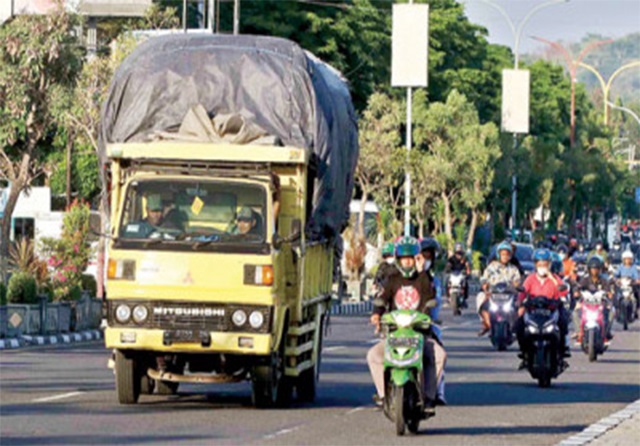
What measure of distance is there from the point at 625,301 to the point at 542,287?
60.8ft

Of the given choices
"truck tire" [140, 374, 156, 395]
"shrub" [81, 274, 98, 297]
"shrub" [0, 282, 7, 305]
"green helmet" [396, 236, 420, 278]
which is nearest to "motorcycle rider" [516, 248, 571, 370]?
"truck tire" [140, 374, 156, 395]

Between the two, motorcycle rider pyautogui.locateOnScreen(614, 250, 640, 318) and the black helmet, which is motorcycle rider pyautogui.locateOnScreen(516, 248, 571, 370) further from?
motorcycle rider pyautogui.locateOnScreen(614, 250, 640, 318)

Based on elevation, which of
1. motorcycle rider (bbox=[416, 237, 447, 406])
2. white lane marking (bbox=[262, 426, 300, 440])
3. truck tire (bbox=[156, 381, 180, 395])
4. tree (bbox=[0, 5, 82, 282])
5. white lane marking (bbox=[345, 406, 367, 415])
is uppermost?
tree (bbox=[0, 5, 82, 282])

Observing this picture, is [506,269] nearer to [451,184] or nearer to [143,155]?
[143,155]

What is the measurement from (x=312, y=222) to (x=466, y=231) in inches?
2899

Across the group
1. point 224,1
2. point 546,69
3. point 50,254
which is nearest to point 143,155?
point 50,254

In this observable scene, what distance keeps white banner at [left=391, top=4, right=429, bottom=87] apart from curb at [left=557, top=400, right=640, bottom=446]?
2976cm

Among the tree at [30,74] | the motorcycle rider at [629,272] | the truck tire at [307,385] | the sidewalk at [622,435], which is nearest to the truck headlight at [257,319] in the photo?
the truck tire at [307,385]

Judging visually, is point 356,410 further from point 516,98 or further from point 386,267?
point 516,98

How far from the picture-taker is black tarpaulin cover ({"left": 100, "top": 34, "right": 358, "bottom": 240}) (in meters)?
20.0

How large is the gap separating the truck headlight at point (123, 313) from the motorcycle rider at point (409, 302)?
7.83 feet

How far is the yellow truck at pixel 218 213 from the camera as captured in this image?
59.4 ft

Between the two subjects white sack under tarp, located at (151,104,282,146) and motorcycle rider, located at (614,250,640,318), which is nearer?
white sack under tarp, located at (151,104,282,146)

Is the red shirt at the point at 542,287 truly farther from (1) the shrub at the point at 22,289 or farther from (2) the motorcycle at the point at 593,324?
(1) the shrub at the point at 22,289
